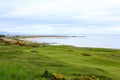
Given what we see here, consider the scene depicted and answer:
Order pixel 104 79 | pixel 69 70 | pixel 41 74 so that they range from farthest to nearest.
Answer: pixel 69 70
pixel 104 79
pixel 41 74

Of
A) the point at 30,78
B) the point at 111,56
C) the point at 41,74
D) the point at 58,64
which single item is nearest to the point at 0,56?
the point at 58,64

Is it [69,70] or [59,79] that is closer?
[59,79]

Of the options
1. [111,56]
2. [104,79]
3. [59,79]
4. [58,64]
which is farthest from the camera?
[111,56]

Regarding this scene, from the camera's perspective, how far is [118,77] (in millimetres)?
19250

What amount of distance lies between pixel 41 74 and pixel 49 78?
2.49ft

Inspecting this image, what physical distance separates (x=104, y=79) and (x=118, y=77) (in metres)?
1.40

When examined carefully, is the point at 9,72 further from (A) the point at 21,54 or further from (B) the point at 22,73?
(A) the point at 21,54

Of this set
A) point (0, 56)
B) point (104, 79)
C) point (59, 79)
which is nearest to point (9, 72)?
point (59, 79)

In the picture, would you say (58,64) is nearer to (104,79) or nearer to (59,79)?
(104,79)

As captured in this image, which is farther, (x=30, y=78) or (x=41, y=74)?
(x=41, y=74)

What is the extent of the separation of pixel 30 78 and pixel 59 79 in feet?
5.57

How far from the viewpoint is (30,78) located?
14.0m

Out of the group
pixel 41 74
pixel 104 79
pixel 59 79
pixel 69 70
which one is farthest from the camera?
pixel 69 70

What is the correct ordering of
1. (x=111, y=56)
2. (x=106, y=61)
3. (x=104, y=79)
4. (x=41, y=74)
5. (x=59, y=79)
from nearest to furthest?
1. (x=59, y=79)
2. (x=41, y=74)
3. (x=104, y=79)
4. (x=106, y=61)
5. (x=111, y=56)
